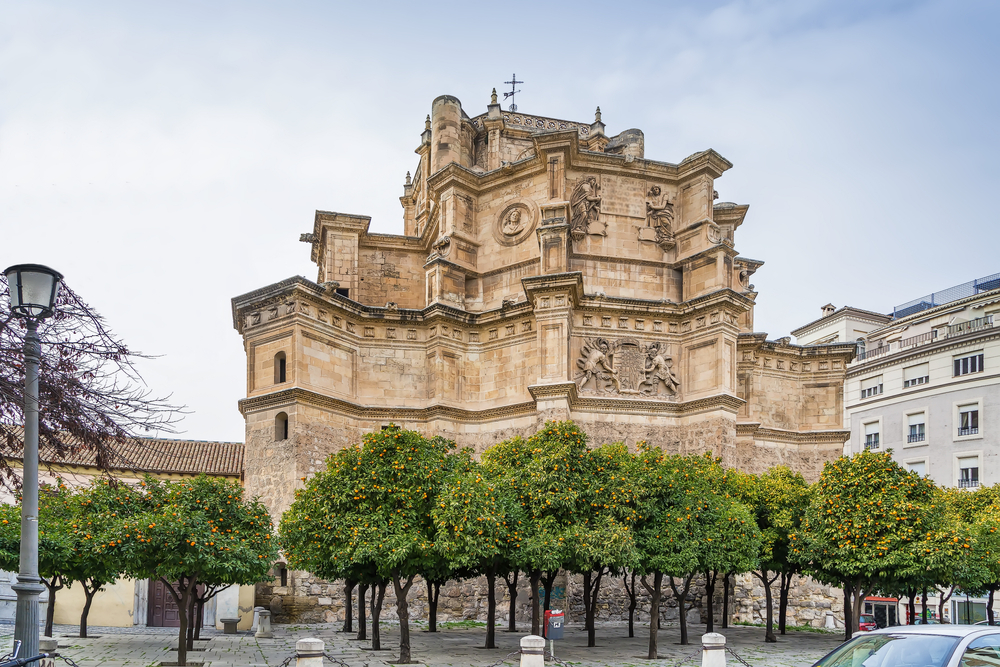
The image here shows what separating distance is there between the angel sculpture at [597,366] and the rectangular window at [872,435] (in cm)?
2630

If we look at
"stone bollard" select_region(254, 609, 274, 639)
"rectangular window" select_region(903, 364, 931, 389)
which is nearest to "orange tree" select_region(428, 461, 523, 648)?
"stone bollard" select_region(254, 609, 274, 639)

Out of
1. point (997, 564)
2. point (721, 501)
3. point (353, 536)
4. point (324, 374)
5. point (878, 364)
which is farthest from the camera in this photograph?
point (878, 364)

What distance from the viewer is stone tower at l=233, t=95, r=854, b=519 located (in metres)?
27.7

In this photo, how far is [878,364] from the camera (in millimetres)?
49344

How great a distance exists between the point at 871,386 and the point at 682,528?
34535 mm

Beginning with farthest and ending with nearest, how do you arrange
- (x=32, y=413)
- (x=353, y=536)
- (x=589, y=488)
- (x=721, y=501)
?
1. (x=721, y=501)
2. (x=589, y=488)
3. (x=353, y=536)
4. (x=32, y=413)

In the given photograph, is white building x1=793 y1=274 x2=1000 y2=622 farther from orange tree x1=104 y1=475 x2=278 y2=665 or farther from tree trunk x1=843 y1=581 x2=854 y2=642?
orange tree x1=104 y1=475 x2=278 y2=665

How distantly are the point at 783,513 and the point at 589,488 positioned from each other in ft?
23.4

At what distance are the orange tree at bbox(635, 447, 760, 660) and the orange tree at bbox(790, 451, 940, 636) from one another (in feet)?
5.92

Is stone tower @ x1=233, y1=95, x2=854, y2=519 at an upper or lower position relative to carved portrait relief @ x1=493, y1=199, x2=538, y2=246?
lower

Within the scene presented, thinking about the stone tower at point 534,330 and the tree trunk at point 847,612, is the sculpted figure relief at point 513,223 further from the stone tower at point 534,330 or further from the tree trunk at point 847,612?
the tree trunk at point 847,612

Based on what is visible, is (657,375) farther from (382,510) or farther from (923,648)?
(923,648)

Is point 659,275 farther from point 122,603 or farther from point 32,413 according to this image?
point 32,413

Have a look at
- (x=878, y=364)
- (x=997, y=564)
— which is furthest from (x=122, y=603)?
(x=878, y=364)
